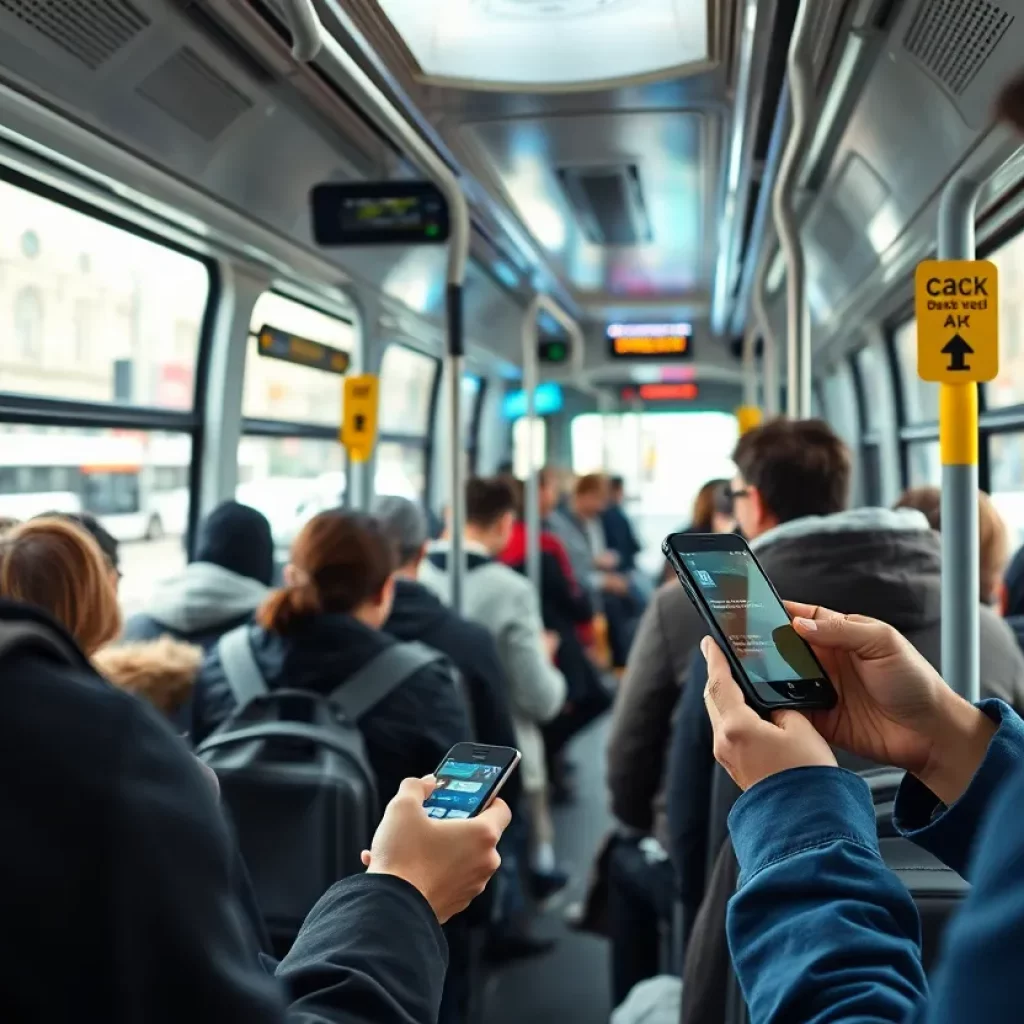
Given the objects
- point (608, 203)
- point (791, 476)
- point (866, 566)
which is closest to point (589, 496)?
point (608, 203)

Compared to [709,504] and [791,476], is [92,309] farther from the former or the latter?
[709,504]

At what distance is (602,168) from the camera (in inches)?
189

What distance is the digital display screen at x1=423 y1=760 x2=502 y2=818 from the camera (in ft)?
3.56

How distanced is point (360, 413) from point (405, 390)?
4.28 meters

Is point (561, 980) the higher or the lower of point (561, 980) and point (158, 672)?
the lower

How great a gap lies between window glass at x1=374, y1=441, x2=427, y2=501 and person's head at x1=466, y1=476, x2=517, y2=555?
8.68 feet

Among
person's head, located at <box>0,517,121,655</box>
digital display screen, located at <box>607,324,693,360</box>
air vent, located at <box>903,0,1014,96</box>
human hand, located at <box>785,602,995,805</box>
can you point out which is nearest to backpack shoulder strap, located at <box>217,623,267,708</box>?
person's head, located at <box>0,517,121,655</box>

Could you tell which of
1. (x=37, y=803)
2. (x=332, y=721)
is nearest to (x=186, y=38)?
(x=332, y=721)

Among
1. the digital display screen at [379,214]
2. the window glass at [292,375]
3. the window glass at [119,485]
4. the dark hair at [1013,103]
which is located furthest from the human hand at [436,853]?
the window glass at [292,375]

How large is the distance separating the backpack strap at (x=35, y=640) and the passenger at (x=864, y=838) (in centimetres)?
58

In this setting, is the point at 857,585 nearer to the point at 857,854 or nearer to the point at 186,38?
the point at 857,854

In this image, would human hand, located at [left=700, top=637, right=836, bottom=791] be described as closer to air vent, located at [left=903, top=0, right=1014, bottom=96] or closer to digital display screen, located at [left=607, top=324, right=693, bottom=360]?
air vent, located at [left=903, top=0, right=1014, bottom=96]

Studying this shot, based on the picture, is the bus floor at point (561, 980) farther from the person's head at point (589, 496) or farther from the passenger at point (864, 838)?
the person's head at point (589, 496)

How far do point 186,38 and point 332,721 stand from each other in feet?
5.45
